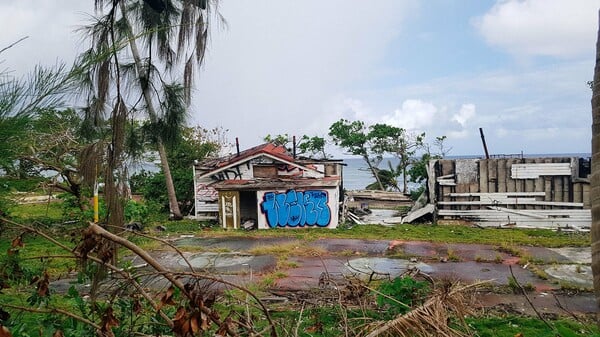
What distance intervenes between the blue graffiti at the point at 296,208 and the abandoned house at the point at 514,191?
12.9 ft

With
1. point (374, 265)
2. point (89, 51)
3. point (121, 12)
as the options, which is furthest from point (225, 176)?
point (89, 51)

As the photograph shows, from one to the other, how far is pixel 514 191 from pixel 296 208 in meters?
7.46

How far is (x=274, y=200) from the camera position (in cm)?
1627

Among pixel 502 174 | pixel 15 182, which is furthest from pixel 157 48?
pixel 502 174

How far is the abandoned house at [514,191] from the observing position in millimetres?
14586

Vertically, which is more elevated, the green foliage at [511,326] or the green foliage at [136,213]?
the green foliage at [136,213]

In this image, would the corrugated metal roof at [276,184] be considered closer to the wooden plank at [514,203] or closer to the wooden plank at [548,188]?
the wooden plank at [514,203]

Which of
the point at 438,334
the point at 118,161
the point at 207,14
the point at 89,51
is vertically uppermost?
the point at 207,14

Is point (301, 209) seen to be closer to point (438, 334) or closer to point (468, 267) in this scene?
point (468, 267)

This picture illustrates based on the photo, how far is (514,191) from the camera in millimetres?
15117

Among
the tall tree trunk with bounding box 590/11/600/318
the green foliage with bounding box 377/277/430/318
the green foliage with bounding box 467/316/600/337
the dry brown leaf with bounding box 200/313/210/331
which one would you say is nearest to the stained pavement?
the green foliage with bounding box 467/316/600/337

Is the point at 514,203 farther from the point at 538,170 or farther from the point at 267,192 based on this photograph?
the point at 267,192

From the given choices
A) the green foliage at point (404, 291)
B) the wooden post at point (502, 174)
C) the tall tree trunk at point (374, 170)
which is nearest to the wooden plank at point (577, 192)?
the wooden post at point (502, 174)

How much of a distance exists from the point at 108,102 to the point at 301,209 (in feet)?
44.9
